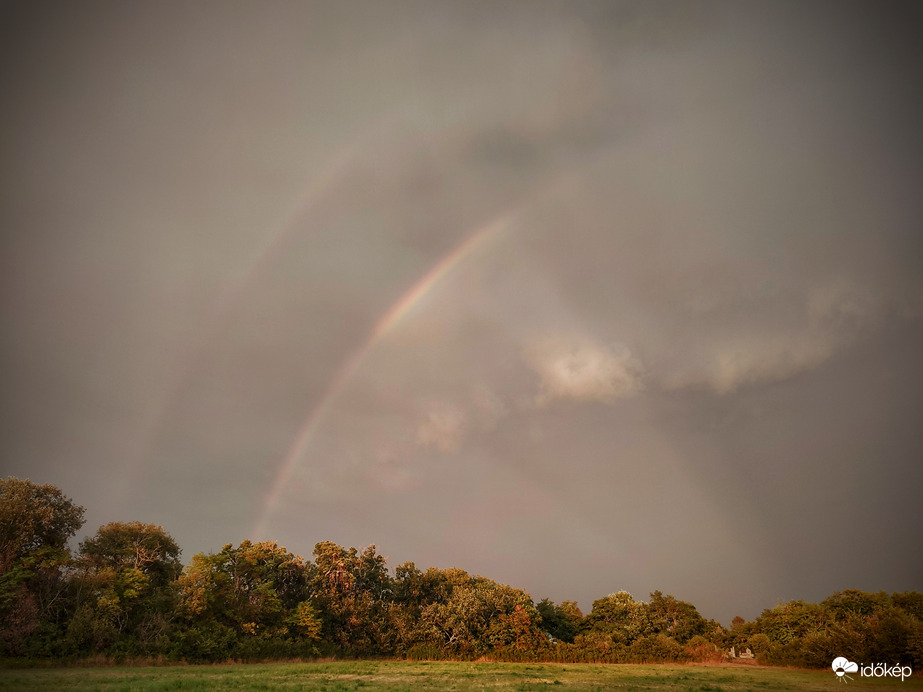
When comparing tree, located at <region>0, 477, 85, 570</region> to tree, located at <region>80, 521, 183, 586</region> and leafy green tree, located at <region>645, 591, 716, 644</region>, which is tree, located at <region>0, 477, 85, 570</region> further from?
leafy green tree, located at <region>645, 591, 716, 644</region>

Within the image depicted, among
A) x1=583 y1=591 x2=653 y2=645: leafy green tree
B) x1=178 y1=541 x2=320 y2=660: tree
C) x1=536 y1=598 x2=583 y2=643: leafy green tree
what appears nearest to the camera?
x1=178 y1=541 x2=320 y2=660: tree

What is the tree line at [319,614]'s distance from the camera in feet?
136

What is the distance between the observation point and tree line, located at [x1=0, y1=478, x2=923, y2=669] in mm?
41406

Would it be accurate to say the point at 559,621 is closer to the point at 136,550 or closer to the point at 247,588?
the point at 247,588

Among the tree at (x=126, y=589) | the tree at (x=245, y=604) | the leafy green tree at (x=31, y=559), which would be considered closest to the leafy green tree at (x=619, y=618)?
the tree at (x=245, y=604)

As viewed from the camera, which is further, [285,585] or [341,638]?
[285,585]

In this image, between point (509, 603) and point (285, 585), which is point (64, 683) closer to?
point (285, 585)

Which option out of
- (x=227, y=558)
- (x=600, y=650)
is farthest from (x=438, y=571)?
(x=227, y=558)

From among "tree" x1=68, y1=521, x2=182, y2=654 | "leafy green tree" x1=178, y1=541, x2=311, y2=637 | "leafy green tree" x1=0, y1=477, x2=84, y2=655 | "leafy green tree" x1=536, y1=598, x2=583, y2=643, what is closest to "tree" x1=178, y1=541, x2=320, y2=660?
"leafy green tree" x1=178, y1=541, x2=311, y2=637

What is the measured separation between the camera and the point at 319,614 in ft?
201

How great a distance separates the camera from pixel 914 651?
38.9 meters

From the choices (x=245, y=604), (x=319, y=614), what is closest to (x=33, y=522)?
(x=245, y=604)

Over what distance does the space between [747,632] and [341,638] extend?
50634 mm

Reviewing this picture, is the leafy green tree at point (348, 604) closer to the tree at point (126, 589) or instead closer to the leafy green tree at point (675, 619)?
the tree at point (126, 589)
